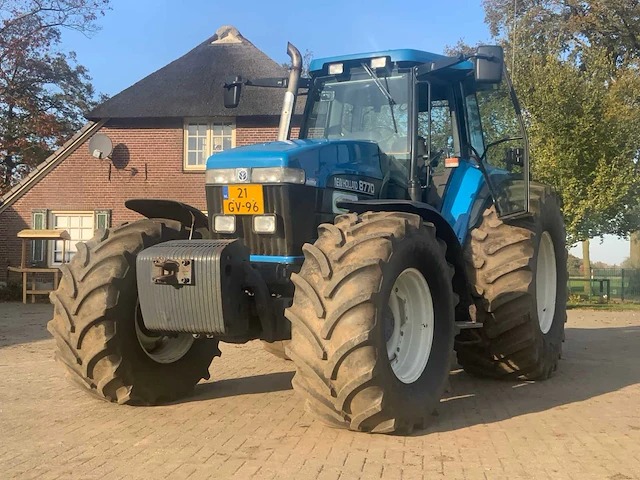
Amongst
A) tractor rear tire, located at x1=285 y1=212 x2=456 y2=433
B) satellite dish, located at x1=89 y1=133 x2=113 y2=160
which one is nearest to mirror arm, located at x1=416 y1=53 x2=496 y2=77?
tractor rear tire, located at x1=285 y1=212 x2=456 y2=433

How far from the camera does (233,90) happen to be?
6.83m

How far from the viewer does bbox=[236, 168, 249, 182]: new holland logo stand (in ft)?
17.6

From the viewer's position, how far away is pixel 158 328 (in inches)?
195

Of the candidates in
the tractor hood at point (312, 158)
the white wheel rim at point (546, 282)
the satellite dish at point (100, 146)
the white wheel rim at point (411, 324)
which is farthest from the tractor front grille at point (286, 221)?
the satellite dish at point (100, 146)

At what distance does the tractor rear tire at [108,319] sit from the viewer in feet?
16.9

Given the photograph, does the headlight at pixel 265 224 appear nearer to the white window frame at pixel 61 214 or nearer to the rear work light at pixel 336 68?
the rear work light at pixel 336 68

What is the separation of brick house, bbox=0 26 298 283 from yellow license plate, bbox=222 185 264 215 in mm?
15699

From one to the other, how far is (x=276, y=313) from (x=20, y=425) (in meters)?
2.06

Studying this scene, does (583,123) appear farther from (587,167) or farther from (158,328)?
(158,328)

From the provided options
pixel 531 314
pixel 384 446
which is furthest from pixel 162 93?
pixel 384 446

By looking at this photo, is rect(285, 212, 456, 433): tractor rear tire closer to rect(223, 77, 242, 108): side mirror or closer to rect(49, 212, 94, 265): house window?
rect(223, 77, 242, 108): side mirror

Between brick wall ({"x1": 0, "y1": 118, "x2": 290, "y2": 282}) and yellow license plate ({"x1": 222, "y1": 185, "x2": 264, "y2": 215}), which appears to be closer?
yellow license plate ({"x1": 222, "y1": 185, "x2": 264, "y2": 215})

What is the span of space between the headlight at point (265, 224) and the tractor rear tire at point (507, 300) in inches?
76.7

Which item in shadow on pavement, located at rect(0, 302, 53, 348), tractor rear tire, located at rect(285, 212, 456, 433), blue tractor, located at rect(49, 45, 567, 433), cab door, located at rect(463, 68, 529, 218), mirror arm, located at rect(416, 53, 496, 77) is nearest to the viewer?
tractor rear tire, located at rect(285, 212, 456, 433)
